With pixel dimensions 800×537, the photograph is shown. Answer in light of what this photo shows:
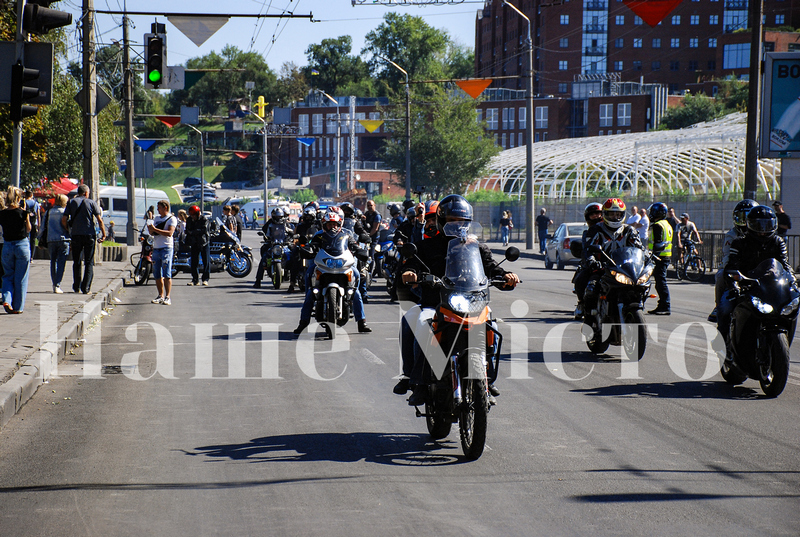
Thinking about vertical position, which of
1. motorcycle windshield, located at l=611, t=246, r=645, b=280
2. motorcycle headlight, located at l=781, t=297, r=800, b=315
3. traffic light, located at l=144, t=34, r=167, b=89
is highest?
traffic light, located at l=144, t=34, r=167, b=89

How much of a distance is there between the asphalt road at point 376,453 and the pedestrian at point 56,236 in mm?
7057

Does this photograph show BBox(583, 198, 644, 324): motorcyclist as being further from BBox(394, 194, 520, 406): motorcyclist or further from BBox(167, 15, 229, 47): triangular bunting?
BBox(167, 15, 229, 47): triangular bunting

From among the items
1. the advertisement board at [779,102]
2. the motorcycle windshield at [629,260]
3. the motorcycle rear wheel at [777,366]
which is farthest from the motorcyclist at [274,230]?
the motorcycle rear wheel at [777,366]

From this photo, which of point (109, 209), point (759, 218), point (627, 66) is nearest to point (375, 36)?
point (627, 66)

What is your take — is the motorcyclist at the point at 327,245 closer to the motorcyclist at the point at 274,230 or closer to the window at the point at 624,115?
the motorcyclist at the point at 274,230

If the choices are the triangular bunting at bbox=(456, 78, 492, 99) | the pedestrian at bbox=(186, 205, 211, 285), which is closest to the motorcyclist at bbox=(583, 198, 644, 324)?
the pedestrian at bbox=(186, 205, 211, 285)

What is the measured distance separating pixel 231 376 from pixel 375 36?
377 ft

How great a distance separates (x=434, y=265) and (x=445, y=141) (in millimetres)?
61715

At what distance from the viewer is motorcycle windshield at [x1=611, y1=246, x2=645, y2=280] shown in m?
10.5

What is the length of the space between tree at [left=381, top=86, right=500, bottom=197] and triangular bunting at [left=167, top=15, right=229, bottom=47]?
46.4 meters

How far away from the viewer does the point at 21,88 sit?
467 inches

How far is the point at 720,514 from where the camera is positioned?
4871 mm

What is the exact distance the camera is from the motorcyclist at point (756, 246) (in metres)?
8.50

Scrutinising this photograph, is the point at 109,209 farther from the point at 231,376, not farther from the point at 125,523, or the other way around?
the point at 125,523
